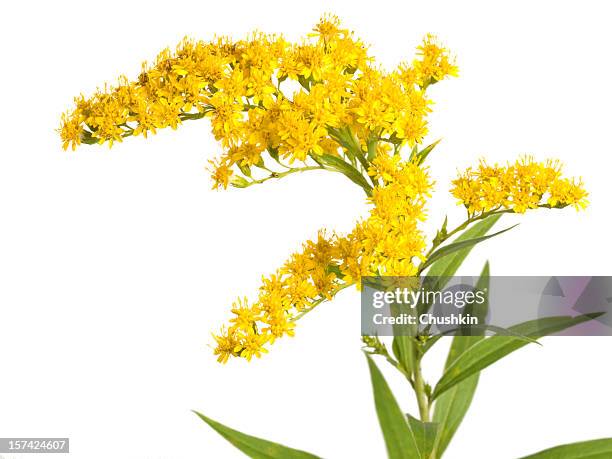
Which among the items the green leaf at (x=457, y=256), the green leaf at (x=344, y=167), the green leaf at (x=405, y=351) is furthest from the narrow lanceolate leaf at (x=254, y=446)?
the green leaf at (x=344, y=167)

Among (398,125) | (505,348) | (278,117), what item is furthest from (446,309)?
(278,117)

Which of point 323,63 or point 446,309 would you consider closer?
point 323,63

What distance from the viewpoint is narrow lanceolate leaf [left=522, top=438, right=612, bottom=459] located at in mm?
3432

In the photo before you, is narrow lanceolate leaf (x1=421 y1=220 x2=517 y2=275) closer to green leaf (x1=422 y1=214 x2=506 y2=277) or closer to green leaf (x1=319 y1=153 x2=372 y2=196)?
green leaf (x1=422 y1=214 x2=506 y2=277)

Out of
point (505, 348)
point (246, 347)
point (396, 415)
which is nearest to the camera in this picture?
point (246, 347)

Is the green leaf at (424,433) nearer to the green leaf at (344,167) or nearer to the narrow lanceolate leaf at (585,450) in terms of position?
the narrow lanceolate leaf at (585,450)

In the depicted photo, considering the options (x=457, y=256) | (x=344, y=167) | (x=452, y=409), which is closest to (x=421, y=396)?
(x=452, y=409)

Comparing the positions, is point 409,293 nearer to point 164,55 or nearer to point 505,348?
point 505,348

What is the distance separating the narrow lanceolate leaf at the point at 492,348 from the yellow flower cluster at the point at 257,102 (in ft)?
2.73

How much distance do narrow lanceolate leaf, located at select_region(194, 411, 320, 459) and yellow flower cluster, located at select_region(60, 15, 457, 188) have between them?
35.6 inches

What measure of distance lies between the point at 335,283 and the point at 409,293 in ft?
0.85

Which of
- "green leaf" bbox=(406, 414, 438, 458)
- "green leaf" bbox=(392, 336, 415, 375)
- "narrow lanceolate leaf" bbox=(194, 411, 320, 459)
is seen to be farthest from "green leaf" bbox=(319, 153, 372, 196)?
"narrow lanceolate leaf" bbox=(194, 411, 320, 459)

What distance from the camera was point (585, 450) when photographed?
345cm

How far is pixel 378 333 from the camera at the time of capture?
3326mm
